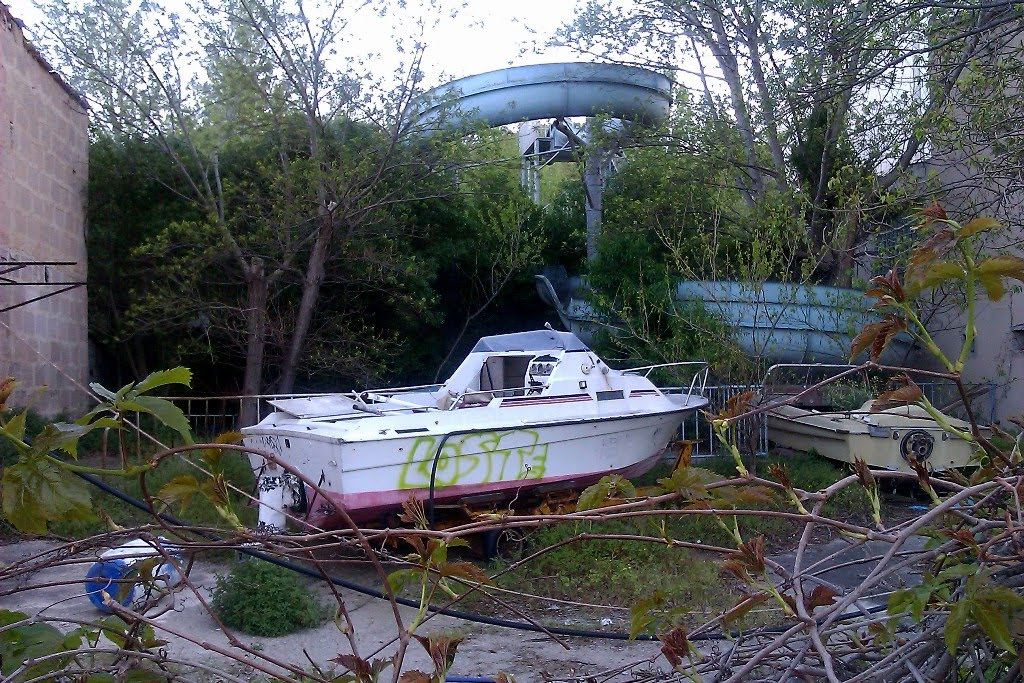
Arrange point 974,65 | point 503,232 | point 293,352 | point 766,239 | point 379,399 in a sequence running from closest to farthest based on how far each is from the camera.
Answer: point 974,65 < point 379,399 < point 766,239 < point 293,352 < point 503,232

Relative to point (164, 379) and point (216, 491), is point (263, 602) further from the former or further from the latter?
point (164, 379)

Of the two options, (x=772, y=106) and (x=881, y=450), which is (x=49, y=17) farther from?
(x=881, y=450)

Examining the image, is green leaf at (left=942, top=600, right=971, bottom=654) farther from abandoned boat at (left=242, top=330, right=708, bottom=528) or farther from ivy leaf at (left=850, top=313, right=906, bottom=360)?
abandoned boat at (left=242, top=330, right=708, bottom=528)

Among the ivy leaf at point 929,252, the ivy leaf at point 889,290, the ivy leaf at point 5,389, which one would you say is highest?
the ivy leaf at point 929,252

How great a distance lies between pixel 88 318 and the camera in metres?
14.3

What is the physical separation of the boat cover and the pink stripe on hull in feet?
5.37

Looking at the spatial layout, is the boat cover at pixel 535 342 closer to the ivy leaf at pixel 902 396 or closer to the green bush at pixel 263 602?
the green bush at pixel 263 602

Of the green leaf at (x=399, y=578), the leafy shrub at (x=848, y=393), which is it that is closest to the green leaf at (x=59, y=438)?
the green leaf at (x=399, y=578)

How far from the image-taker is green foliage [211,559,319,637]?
6949mm

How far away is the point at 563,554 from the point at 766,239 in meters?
5.31

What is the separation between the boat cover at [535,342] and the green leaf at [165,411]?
8.51 metres

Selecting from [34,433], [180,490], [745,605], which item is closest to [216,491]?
[180,490]

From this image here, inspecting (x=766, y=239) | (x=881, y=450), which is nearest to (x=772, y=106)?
(x=766, y=239)

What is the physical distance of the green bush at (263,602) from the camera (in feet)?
22.8
